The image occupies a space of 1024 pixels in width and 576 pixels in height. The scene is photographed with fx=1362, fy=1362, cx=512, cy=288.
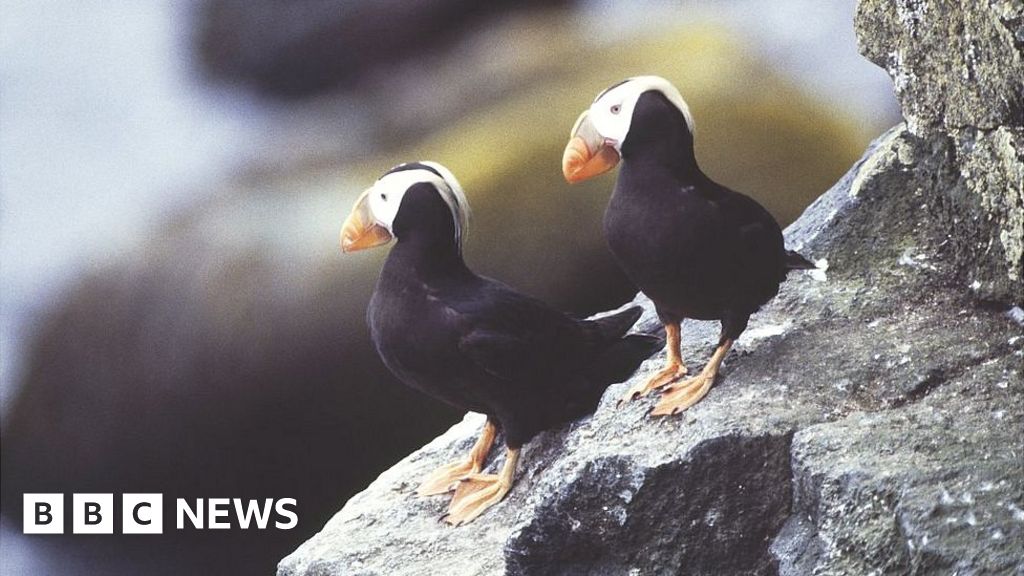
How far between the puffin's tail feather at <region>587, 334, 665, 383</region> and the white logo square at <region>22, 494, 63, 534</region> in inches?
56.6

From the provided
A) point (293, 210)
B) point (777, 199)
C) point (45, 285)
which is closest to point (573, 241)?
point (777, 199)

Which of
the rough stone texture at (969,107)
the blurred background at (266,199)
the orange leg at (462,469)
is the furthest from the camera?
the blurred background at (266,199)

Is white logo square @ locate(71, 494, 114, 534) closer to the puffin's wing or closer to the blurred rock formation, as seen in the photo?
the blurred rock formation

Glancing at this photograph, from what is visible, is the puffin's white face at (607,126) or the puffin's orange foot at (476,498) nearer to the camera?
the puffin's white face at (607,126)

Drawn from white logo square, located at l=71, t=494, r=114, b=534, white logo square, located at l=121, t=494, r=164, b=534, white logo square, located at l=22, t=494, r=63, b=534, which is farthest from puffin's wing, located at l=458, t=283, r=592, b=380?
white logo square, located at l=22, t=494, r=63, b=534

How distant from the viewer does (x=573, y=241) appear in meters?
2.89

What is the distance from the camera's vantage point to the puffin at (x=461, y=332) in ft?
6.86

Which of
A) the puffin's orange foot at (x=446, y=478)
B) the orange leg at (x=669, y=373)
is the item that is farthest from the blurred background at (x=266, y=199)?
the orange leg at (x=669, y=373)

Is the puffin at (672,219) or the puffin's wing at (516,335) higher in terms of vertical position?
the puffin at (672,219)

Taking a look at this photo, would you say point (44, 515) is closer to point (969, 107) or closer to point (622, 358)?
point (622, 358)

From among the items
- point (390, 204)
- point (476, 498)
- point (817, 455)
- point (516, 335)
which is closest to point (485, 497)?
point (476, 498)

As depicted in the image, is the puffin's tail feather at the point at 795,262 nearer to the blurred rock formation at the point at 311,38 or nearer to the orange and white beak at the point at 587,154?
the orange and white beak at the point at 587,154

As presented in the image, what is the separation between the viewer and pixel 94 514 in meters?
2.98

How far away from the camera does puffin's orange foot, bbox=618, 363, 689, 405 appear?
2.08 meters
